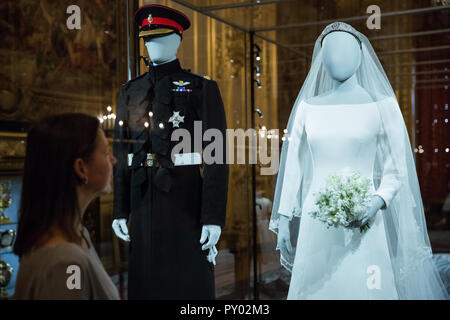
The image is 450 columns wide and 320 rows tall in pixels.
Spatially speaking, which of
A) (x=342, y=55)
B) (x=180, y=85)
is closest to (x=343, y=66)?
(x=342, y=55)

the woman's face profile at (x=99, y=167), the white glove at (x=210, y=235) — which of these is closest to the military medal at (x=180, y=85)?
the woman's face profile at (x=99, y=167)

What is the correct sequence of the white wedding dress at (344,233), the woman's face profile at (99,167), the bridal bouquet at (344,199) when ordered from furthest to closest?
the white wedding dress at (344,233) → the bridal bouquet at (344,199) → the woman's face profile at (99,167)

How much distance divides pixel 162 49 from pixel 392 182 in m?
1.14

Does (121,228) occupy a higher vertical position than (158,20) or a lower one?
lower

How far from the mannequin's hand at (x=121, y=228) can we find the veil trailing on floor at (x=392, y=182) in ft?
2.29

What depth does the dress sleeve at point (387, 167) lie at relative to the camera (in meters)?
2.33

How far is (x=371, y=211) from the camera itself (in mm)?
2277

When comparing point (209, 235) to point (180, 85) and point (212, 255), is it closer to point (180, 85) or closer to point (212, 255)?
point (212, 255)

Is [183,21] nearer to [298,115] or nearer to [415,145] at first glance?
[298,115]

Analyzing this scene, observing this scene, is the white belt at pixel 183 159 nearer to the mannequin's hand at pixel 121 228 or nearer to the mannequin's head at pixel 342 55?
the mannequin's hand at pixel 121 228

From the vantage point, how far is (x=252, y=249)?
3572 mm
